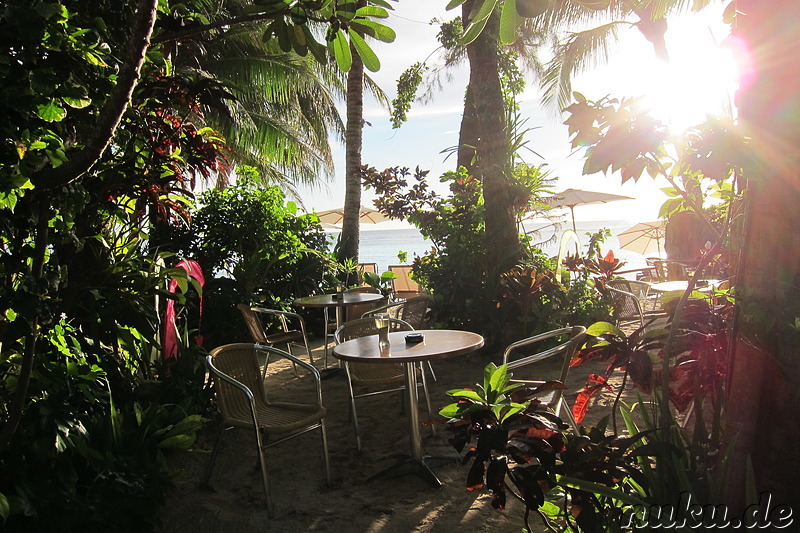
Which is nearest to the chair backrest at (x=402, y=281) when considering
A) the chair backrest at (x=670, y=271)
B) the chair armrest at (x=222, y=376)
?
the chair backrest at (x=670, y=271)

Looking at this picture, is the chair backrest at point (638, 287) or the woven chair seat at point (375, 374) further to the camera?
the chair backrest at point (638, 287)

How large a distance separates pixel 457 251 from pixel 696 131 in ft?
15.8

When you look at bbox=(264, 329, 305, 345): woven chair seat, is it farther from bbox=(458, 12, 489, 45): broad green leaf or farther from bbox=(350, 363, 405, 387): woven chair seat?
bbox=(458, 12, 489, 45): broad green leaf

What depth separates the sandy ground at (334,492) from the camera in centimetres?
284

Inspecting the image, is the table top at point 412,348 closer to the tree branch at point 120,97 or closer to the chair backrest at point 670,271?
the tree branch at point 120,97

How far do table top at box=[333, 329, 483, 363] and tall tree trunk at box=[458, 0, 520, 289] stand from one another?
2.54 metres

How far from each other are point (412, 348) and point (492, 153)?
368 centimetres

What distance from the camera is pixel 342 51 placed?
1766mm

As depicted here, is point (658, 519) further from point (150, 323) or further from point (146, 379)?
Result: point (146, 379)

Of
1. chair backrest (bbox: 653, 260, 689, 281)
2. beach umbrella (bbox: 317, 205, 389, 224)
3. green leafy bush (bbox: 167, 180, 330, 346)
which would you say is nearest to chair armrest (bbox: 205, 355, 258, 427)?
green leafy bush (bbox: 167, 180, 330, 346)

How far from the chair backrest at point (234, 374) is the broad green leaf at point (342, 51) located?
187 cm

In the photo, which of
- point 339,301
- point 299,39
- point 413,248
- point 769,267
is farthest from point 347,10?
point 413,248

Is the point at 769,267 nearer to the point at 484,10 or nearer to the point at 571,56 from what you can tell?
the point at 484,10

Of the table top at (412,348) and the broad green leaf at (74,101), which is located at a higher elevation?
the broad green leaf at (74,101)
